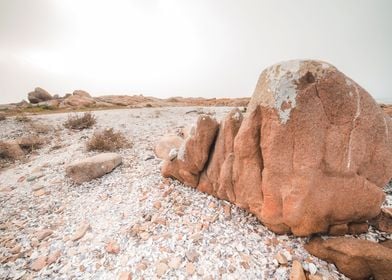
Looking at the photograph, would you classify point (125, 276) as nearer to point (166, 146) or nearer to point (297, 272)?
point (297, 272)

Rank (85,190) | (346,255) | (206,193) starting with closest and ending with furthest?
(346,255) < (206,193) < (85,190)

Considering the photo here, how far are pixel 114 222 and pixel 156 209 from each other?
3.41 ft

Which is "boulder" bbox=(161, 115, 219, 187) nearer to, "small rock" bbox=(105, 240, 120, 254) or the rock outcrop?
the rock outcrop

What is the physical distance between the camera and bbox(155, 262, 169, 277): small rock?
351cm

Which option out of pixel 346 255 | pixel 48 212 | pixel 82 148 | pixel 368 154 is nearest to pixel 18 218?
pixel 48 212

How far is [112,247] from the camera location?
4145 mm

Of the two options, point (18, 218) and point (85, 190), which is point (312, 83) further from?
point (18, 218)

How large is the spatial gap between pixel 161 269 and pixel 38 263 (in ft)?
8.69

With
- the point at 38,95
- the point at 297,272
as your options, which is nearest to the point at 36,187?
the point at 297,272

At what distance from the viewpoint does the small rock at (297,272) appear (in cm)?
316

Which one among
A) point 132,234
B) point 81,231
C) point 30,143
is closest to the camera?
point 132,234

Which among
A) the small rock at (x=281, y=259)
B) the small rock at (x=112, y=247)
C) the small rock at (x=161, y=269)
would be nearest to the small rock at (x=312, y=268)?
the small rock at (x=281, y=259)

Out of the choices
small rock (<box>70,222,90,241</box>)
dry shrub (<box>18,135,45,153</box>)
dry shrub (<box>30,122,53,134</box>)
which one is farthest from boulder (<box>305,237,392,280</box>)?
dry shrub (<box>30,122,53,134</box>)

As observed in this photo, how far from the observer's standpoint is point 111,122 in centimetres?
1283
